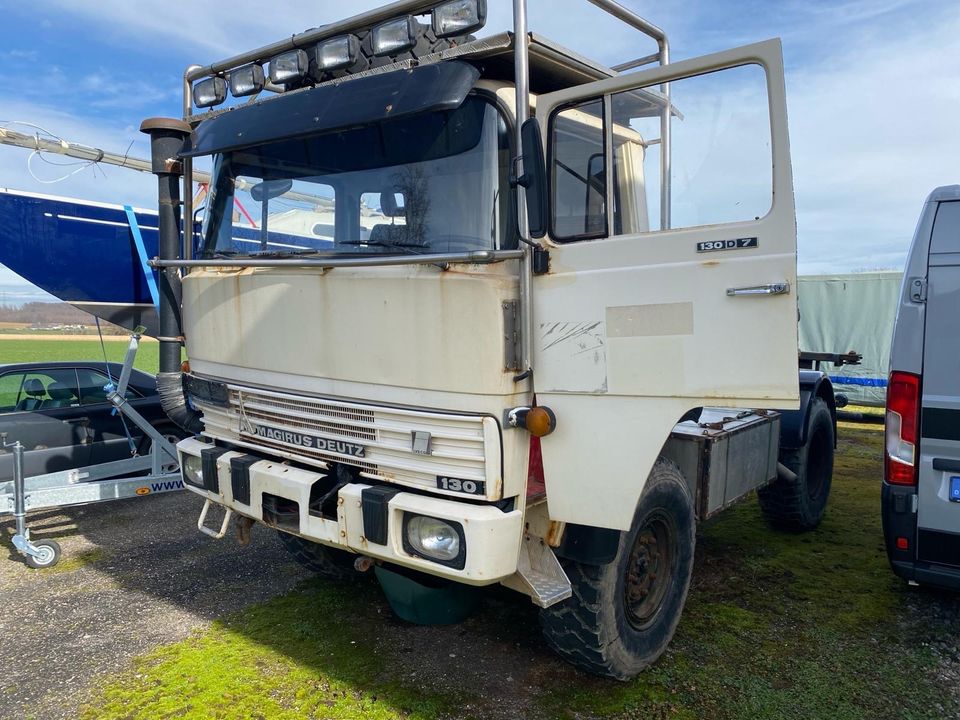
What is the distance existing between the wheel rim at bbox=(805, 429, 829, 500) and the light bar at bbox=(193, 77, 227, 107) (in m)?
5.28

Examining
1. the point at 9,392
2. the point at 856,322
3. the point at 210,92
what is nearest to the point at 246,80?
the point at 210,92

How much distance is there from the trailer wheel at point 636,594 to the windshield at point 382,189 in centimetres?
152

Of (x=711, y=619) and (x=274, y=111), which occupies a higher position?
(x=274, y=111)

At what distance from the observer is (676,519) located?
3699 mm

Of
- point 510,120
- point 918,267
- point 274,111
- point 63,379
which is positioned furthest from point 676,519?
point 63,379

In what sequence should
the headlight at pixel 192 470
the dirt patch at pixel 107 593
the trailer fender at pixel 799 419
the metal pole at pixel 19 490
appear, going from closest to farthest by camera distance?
1. the dirt patch at pixel 107 593
2. the headlight at pixel 192 470
3. the metal pole at pixel 19 490
4. the trailer fender at pixel 799 419

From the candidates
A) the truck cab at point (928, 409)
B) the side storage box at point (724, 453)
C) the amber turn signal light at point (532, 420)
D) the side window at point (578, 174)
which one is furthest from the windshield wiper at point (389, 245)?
the truck cab at point (928, 409)

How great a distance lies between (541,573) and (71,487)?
152 inches

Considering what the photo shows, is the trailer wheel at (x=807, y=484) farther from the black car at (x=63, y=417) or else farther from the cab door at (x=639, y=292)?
the black car at (x=63, y=417)

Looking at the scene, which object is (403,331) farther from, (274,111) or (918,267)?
(918,267)

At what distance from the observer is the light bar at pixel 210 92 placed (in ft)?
13.8

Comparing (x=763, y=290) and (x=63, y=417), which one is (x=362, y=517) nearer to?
(x=763, y=290)

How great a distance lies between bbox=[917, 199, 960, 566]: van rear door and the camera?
3656 mm

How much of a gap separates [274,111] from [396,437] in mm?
1865
